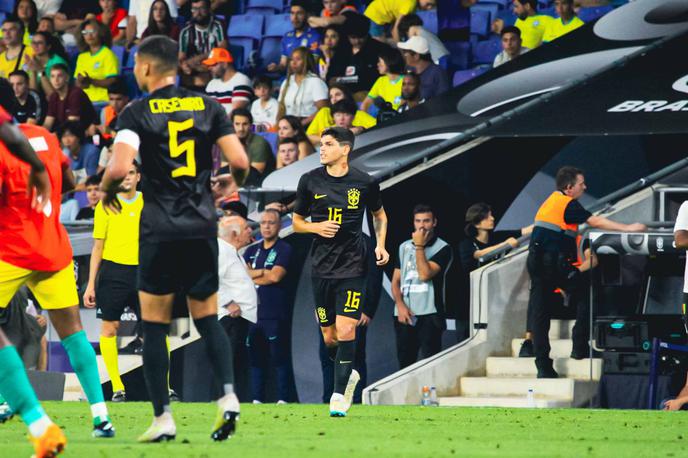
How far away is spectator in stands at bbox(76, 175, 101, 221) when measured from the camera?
52.7 ft

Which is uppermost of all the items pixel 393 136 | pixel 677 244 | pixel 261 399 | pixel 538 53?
pixel 538 53

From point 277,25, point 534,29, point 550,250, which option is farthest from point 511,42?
point 277,25

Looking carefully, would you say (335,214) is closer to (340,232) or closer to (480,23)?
(340,232)

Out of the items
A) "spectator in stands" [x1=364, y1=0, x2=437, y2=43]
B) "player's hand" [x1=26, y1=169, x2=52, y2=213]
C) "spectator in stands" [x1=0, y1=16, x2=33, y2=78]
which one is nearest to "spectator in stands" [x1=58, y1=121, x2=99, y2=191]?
"spectator in stands" [x1=0, y1=16, x2=33, y2=78]

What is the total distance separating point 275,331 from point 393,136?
2618 mm

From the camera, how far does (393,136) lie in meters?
15.9

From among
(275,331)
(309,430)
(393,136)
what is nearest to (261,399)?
(275,331)

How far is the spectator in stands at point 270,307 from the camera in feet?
49.8

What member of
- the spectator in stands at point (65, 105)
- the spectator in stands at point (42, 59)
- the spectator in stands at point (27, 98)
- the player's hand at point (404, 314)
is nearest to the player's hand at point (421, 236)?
the player's hand at point (404, 314)

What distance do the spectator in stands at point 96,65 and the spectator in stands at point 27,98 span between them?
1052 millimetres

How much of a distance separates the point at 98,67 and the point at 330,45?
14.5ft

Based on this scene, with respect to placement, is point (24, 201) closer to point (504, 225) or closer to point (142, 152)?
point (142, 152)

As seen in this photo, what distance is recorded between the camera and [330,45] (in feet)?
61.0

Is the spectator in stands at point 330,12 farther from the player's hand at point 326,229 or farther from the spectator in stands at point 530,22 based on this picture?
the player's hand at point 326,229
